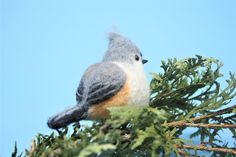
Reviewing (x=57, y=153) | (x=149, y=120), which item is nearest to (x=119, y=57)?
(x=149, y=120)

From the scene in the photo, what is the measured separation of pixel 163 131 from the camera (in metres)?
1.07

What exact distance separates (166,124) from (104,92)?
0.63ft

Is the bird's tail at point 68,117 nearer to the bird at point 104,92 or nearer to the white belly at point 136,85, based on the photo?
the bird at point 104,92

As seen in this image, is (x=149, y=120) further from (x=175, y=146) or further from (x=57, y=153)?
(x=57, y=153)

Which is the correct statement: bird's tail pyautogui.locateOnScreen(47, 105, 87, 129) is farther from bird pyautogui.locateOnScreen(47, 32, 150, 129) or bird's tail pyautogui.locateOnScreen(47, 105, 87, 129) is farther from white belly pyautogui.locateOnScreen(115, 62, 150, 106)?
white belly pyautogui.locateOnScreen(115, 62, 150, 106)

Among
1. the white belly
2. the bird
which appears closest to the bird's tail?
the bird

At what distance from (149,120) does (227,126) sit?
0.27m

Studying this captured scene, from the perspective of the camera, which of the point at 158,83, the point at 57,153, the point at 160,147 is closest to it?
the point at 57,153

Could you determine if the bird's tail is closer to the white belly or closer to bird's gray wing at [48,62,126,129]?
bird's gray wing at [48,62,126,129]

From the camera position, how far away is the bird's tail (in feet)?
3.53

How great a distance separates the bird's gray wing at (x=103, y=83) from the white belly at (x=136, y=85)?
24mm

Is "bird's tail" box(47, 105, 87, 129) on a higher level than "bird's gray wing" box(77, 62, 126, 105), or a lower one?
lower

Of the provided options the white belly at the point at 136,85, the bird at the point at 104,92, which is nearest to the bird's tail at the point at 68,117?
the bird at the point at 104,92

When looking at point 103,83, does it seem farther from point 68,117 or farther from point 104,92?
point 68,117
